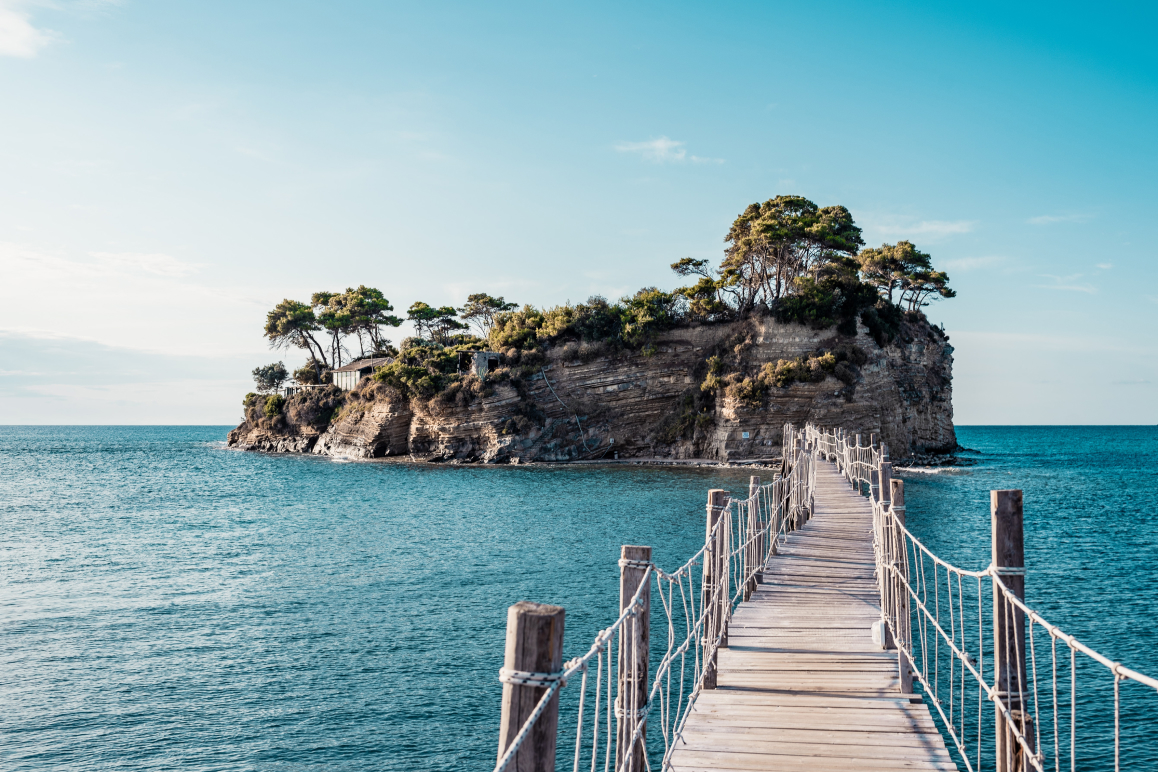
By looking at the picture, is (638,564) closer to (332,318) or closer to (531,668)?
(531,668)

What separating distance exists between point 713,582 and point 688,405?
135ft

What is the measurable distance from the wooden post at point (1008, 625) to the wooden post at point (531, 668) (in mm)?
2721

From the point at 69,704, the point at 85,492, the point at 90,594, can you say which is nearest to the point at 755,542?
the point at 69,704

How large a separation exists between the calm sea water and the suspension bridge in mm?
2703

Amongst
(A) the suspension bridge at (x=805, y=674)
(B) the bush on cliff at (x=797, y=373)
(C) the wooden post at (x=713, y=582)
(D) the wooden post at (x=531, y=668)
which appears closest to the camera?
(D) the wooden post at (x=531, y=668)

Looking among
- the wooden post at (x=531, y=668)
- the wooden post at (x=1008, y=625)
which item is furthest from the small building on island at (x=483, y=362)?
the wooden post at (x=531, y=668)

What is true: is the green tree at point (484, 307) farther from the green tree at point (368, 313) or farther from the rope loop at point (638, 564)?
the rope loop at point (638, 564)

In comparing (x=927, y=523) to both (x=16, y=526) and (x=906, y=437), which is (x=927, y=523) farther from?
(x=16, y=526)

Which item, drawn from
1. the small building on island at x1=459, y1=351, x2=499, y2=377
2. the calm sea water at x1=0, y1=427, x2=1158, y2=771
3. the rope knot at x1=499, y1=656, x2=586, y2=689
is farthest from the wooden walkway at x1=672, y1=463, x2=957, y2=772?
the small building on island at x1=459, y1=351, x2=499, y2=377

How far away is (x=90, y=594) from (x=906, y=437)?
41472 mm

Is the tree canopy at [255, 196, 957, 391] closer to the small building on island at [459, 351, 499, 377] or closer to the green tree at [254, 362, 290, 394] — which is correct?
the small building on island at [459, 351, 499, 377]

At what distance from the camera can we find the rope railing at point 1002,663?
3988mm

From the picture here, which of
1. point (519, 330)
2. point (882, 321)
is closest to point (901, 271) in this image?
point (882, 321)

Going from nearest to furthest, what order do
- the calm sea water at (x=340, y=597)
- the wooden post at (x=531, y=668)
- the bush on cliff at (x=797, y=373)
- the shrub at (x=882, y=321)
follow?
the wooden post at (x=531, y=668) < the calm sea water at (x=340, y=597) < the bush on cliff at (x=797, y=373) < the shrub at (x=882, y=321)
